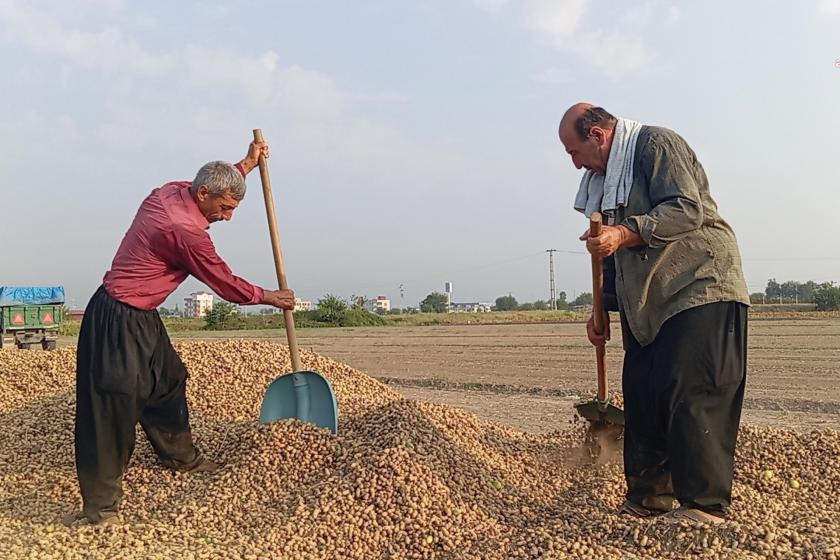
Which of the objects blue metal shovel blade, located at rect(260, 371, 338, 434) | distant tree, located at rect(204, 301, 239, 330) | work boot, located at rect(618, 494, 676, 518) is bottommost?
work boot, located at rect(618, 494, 676, 518)

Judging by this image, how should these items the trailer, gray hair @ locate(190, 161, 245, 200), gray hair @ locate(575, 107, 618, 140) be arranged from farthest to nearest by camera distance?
the trailer, gray hair @ locate(190, 161, 245, 200), gray hair @ locate(575, 107, 618, 140)

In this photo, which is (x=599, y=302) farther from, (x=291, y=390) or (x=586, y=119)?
(x=291, y=390)

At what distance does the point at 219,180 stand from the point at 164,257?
480 millimetres

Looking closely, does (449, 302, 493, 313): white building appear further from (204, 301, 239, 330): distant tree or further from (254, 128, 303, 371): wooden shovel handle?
(254, 128, 303, 371): wooden shovel handle

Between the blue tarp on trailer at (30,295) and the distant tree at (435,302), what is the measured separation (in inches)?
2019

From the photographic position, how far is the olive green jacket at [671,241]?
294 centimetres

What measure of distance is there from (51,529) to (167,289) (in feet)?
4.15

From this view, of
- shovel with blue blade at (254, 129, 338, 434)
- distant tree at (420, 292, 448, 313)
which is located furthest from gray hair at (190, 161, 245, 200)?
distant tree at (420, 292, 448, 313)

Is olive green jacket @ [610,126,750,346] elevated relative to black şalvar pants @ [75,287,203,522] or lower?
elevated

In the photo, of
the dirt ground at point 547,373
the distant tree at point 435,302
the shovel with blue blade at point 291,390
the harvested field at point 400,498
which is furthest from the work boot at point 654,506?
the distant tree at point 435,302

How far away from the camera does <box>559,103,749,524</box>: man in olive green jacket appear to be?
295cm

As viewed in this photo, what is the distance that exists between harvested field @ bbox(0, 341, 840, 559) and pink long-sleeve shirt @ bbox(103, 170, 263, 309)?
1016mm

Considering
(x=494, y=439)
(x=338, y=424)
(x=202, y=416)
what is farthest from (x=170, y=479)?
(x=494, y=439)

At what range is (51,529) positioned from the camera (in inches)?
137
